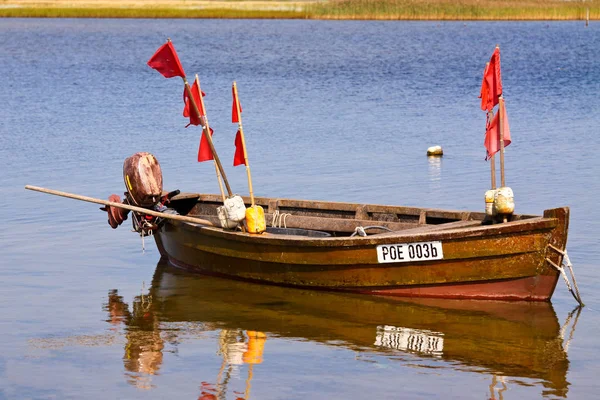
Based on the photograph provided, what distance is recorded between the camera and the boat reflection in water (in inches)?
417

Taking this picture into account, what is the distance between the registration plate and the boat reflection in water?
581mm

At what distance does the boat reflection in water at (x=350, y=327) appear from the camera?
10594mm

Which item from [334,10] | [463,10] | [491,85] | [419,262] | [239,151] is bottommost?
[419,262]

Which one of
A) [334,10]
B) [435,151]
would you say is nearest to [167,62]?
[435,151]

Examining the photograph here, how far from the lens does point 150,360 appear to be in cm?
1083

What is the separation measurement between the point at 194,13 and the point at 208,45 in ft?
103

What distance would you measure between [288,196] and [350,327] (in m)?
7.26

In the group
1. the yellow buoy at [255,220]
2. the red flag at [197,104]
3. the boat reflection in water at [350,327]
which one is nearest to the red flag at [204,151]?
the red flag at [197,104]

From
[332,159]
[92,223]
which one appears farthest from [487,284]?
[332,159]

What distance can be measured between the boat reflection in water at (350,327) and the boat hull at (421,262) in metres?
0.16

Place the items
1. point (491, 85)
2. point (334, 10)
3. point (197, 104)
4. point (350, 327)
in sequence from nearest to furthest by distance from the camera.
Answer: point (350, 327) → point (491, 85) → point (197, 104) → point (334, 10)

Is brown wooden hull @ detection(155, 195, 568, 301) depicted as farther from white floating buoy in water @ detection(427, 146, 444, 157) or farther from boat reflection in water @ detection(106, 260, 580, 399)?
white floating buoy in water @ detection(427, 146, 444, 157)

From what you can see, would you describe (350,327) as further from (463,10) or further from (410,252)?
(463,10)

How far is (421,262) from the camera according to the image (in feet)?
40.9
